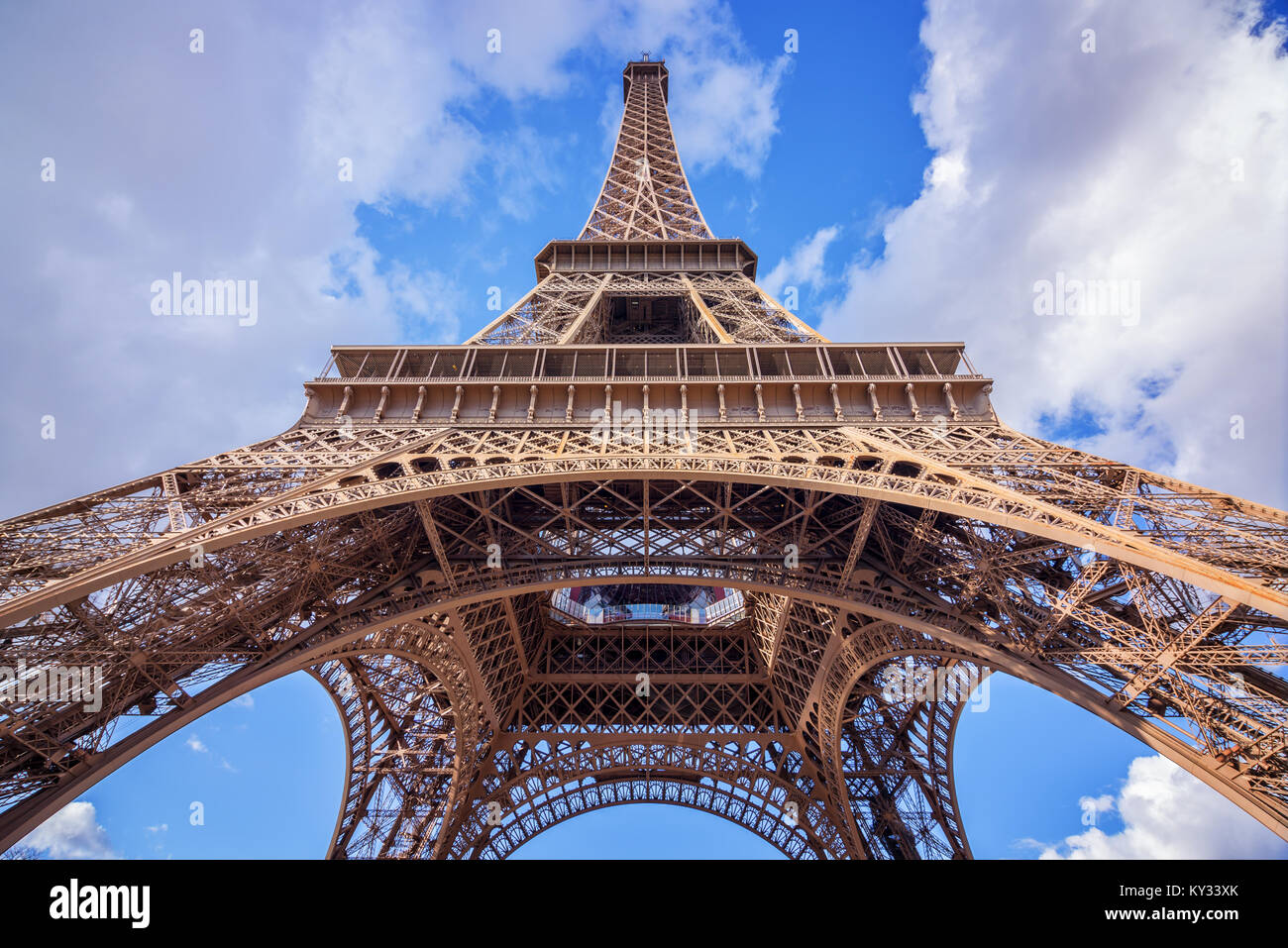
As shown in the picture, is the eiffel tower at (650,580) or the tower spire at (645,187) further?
the tower spire at (645,187)

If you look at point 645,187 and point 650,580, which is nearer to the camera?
point 650,580

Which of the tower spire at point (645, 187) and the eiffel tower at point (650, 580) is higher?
the tower spire at point (645, 187)

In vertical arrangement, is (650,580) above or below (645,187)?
below

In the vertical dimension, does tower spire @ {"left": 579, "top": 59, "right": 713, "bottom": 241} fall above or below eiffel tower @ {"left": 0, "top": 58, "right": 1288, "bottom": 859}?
above
